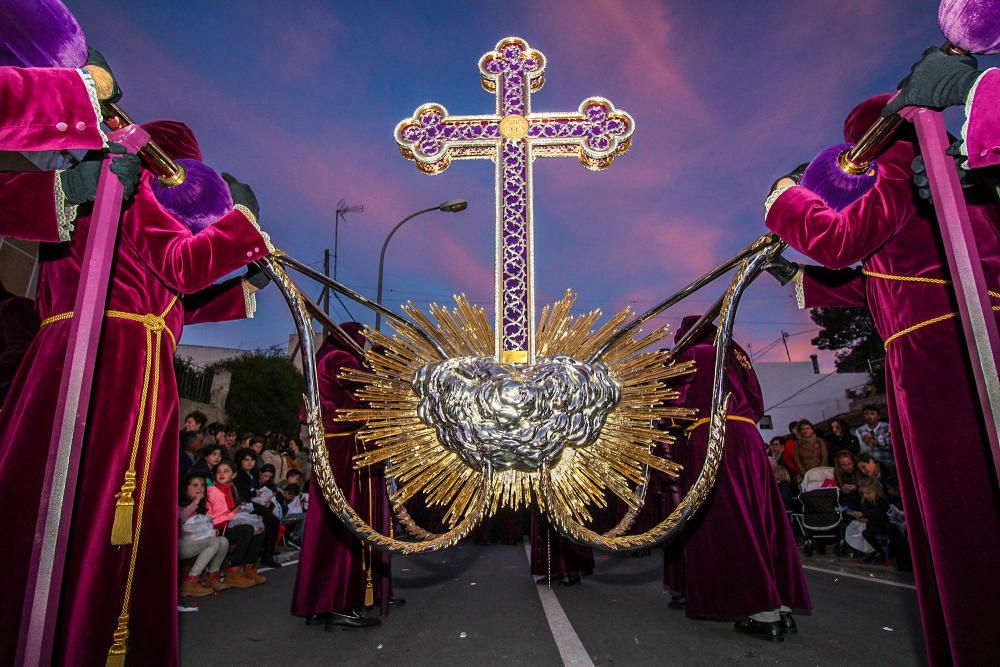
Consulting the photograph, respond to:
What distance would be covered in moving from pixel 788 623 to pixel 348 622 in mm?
2809

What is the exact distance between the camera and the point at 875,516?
607cm

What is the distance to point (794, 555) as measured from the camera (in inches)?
144

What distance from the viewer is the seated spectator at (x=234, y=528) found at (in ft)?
17.3

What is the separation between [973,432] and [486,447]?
1513 mm

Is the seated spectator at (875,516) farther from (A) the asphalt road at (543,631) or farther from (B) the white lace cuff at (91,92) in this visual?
(B) the white lace cuff at (91,92)

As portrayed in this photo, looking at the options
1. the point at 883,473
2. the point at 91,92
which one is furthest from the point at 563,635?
the point at 883,473

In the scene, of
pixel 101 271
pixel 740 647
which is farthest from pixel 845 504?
pixel 101 271

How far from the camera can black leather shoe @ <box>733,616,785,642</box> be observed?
328 centimetres

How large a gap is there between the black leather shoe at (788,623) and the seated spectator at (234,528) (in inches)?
181

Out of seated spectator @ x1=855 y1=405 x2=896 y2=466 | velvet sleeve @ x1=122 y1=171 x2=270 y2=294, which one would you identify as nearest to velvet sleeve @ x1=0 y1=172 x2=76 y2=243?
velvet sleeve @ x1=122 y1=171 x2=270 y2=294

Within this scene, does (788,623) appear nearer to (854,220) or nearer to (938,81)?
(854,220)

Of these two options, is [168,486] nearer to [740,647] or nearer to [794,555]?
[740,647]

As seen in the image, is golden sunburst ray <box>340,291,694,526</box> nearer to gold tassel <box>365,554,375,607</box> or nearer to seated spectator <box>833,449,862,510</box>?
gold tassel <box>365,554,375,607</box>

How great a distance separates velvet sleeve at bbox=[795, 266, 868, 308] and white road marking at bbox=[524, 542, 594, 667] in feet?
6.92
